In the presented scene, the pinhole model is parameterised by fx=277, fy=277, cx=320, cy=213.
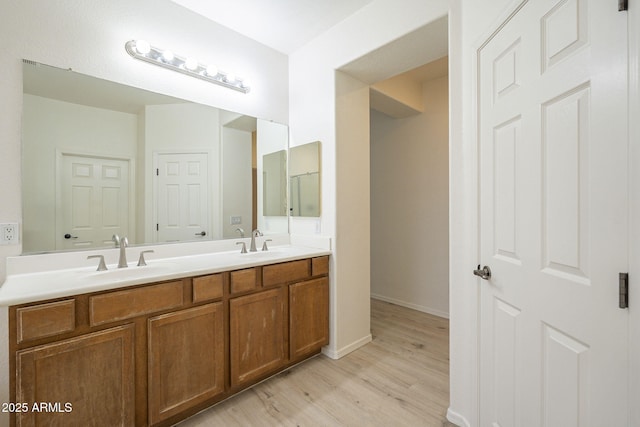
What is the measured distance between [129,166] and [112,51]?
0.72m

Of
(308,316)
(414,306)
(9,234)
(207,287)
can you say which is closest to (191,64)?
(9,234)

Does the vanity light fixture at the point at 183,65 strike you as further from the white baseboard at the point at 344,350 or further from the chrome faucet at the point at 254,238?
the white baseboard at the point at 344,350

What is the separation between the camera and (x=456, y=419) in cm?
155

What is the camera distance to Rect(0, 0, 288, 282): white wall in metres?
1.46

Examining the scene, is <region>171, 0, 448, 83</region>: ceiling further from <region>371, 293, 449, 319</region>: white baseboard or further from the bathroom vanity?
<region>371, 293, 449, 319</region>: white baseboard

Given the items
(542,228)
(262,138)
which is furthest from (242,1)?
(542,228)

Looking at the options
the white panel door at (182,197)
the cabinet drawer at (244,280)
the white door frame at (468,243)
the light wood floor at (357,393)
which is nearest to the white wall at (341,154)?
the light wood floor at (357,393)

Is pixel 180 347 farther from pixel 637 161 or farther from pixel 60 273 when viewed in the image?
pixel 637 161

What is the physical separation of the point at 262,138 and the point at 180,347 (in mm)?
1752

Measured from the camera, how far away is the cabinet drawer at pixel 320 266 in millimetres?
2221

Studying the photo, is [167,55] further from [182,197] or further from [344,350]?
[344,350]

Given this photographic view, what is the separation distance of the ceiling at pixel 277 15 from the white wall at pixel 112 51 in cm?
9

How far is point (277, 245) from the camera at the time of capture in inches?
102

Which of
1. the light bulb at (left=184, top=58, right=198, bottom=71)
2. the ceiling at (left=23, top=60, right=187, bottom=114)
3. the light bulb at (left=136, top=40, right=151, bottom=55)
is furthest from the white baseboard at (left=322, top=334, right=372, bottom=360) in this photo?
the light bulb at (left=136, top=40, right=151, bottom=55)
